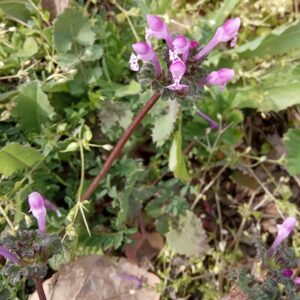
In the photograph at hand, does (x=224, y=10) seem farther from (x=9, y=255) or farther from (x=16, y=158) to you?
(x=9, y=255)

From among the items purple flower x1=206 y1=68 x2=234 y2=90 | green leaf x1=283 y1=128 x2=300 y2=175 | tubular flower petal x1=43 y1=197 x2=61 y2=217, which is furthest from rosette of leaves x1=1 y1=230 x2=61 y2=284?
green leaf x1=283 y1=128 x2=300 y2=175

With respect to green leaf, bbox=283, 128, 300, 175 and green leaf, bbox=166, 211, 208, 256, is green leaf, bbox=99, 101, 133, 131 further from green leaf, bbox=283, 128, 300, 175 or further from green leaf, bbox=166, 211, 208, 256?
green leaf, bbox=283, 128, 300, 175

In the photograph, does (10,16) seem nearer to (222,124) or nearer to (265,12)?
(222,124)

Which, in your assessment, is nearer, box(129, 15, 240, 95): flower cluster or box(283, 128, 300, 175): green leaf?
box(129, 15, 240, 95): flower cluster

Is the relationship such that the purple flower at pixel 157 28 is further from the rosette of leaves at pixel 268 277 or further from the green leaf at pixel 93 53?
the rosette of leaves at pixel 268 277

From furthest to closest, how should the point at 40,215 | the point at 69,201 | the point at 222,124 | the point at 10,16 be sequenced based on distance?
1. the point at 222,124
2. the point at 10,16
3. the point at 69,201
4. the point at 40,215

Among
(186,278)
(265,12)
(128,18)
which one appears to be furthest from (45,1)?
(186,278)

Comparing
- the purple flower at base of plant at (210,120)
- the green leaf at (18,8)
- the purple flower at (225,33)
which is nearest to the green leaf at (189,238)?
the purple flower at base of plant at (210,120)
